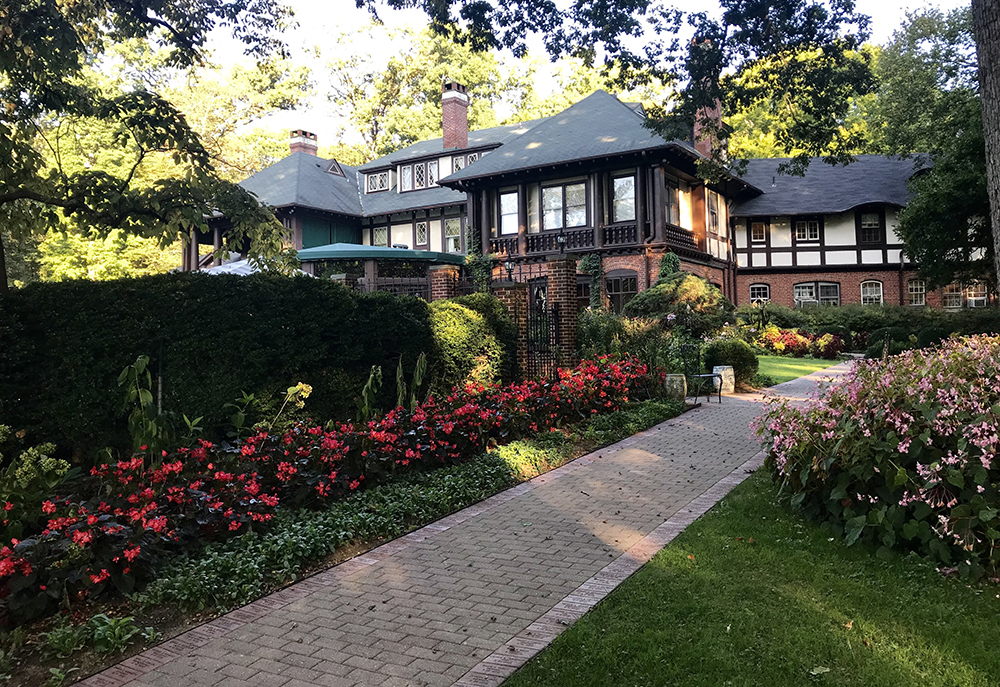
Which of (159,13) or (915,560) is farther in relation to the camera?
(159,13)

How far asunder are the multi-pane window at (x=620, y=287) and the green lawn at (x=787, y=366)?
467 centimetres

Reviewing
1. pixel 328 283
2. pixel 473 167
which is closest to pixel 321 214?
pixel 473 167

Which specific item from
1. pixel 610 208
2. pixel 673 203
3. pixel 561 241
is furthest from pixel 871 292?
pixel 561 241

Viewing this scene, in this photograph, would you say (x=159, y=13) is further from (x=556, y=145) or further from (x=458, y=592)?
(x=556, y=145)

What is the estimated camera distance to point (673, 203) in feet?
81.8

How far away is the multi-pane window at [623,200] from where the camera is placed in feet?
79.5

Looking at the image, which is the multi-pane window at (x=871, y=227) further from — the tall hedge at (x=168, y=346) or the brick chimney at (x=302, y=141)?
the tall hedge at (x=168, y=346)

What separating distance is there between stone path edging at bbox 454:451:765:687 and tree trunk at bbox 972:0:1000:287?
4.11 meters

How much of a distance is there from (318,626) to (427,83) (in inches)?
1822

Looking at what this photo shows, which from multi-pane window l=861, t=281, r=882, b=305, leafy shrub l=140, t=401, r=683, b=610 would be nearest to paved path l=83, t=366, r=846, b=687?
leafy shrub l=140, t=401, r=683, b=610

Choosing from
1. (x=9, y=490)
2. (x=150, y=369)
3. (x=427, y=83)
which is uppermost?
(x=427, y=83)

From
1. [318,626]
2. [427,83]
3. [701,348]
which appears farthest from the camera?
[427,83]

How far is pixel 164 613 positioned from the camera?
14.3 ft

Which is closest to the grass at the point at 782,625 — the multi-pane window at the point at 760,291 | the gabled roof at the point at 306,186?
the gabled roof at the point at 306,186
